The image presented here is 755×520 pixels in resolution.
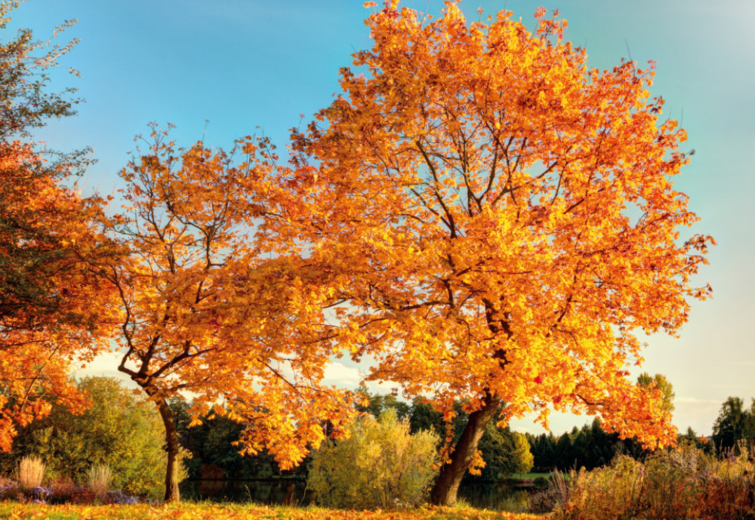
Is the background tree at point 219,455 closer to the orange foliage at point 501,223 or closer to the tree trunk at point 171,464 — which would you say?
the tree trunk at point 171,464

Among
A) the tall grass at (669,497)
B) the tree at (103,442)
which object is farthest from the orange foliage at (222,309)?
the tree at (103,442)

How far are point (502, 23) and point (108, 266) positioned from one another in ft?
36.3

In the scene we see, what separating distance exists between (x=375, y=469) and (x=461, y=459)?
36.8ft

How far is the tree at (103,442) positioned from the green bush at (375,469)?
39.1 ft

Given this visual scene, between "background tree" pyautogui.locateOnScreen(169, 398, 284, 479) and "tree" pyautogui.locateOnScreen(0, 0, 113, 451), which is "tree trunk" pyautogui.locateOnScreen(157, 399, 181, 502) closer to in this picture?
"tree" pyautogui.locateOnScreen(0, 0, 113, 451)

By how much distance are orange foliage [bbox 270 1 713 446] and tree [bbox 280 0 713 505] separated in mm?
41

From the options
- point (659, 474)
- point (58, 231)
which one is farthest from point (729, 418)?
point (58, 231)

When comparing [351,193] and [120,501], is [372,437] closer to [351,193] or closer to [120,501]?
[120,501]

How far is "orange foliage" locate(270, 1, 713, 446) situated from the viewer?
28.9 ft

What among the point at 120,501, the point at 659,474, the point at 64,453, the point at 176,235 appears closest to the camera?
the point at 659,474

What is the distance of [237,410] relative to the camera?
13.9m

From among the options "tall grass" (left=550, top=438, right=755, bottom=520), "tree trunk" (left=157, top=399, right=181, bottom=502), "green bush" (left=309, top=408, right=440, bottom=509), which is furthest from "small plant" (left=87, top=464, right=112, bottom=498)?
"tall grass" (left=550, top=438, right=755, bottom=520)

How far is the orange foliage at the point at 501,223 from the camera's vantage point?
8820 mm

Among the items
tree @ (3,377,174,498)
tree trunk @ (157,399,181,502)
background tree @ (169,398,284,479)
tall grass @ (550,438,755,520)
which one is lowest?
background tree @ (169,398,284,479)
